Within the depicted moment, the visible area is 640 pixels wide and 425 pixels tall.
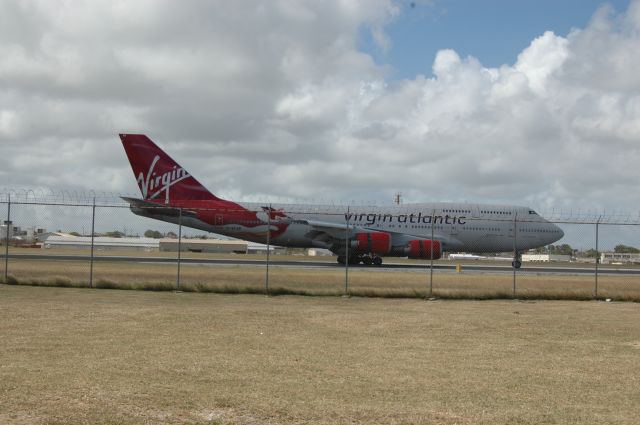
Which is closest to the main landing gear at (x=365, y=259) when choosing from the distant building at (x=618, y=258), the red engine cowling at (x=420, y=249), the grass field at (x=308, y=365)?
the red engine cowling at (x=420, y=249)

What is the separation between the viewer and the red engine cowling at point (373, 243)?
35.5 meters

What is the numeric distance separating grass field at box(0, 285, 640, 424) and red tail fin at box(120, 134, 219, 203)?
79.5 feet

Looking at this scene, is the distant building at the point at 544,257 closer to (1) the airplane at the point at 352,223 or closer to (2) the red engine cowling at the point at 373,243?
(1) the airplane at the point at 352,223

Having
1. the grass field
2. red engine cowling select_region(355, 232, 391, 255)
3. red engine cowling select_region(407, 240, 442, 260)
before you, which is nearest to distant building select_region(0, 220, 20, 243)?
the grass field

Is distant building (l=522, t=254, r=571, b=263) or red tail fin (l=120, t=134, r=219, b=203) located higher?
red tail fin (l=120, t=134, r=219, b=203)

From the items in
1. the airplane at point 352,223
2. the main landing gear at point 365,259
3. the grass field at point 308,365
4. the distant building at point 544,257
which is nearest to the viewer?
the grass field at point 308,365

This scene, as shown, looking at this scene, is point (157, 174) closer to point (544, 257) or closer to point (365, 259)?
point (365, 259)

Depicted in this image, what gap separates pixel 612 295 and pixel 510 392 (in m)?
13.6

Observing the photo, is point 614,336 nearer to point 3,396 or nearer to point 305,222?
point 3,396

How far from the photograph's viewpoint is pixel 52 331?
10.5m

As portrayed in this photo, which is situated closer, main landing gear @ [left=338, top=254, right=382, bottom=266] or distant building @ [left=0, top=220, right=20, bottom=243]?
distant building @ [left=0, top=220, right=20, bottom=243]

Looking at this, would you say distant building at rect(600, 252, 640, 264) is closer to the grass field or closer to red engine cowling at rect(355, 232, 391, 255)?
red engine cowling at rect(355, 232, 391, 255)

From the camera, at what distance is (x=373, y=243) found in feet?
116

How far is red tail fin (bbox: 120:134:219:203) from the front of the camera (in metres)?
38.1
